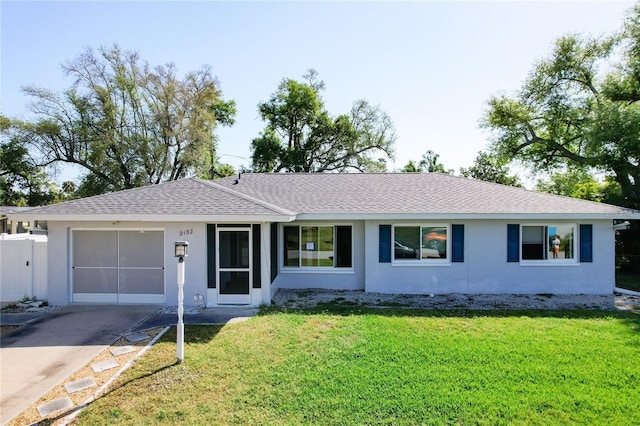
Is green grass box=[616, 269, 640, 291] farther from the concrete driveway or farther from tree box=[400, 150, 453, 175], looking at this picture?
tree box=[400, 150, 453, 175]

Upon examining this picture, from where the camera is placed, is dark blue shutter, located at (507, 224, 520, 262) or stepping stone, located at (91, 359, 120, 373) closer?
stepping stone, located at (91, 359, 120, 373)

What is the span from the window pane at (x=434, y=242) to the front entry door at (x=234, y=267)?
18.9 feet

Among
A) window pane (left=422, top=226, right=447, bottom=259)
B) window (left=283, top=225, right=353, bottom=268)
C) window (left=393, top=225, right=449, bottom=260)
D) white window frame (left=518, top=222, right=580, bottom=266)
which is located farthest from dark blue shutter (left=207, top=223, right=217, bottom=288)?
white window frame (left=518, top=222, right=580, bottom=266)

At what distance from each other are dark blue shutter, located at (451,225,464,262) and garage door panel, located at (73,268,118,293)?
10.4 metres

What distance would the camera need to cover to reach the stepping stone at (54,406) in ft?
15.3

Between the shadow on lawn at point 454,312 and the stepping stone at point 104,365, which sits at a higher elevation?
the shadow on lawn at point 454,312

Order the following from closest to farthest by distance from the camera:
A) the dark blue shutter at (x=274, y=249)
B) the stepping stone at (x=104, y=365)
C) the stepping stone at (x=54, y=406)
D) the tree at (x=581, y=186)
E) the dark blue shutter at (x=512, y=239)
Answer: the stepping stone at (x=54, y=406) → the stepping stone at (x=104, y=365) → the dark blue shutter at (x=274, y=249) → the dark blue shutter at (x=512, y=239) → the tree at (x=581, y=186)

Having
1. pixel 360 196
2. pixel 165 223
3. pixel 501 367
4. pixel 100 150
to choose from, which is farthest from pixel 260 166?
pixel 501 367

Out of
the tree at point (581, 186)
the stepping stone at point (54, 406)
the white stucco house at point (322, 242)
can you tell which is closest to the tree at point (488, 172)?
the tree at point (581, 186)

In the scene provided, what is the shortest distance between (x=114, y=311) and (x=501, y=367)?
30.0 ft

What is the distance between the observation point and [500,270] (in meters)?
11.2

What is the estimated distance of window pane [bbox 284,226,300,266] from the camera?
1199 centimetres

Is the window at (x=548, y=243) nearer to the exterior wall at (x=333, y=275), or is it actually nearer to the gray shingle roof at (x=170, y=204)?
the exterior wall at (x=333, y=275)

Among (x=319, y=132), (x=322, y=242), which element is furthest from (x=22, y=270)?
(x=319, y=132)
